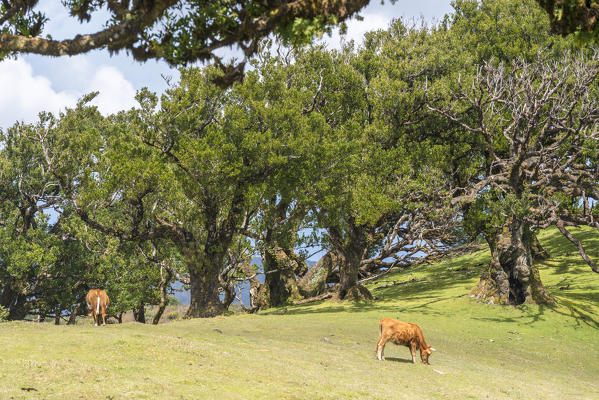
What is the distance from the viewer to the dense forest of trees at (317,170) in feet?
91.4

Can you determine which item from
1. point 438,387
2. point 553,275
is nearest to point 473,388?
point 438,387

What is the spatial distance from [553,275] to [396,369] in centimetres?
2790

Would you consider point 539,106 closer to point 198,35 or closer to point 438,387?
point 438,387

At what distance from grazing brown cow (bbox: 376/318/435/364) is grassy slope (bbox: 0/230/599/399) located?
0.64m

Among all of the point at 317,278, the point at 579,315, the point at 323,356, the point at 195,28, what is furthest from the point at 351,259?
the point at 195,28

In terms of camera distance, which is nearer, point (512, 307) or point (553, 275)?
point (512, 307)

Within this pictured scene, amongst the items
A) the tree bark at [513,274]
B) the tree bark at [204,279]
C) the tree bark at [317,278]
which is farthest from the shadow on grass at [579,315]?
the tree bark at [204,279]

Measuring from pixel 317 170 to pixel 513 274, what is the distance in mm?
14311

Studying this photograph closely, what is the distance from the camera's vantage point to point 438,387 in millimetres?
12602

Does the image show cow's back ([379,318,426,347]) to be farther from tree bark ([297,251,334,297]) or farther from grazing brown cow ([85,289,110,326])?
tree bark ([297,251,334,297])

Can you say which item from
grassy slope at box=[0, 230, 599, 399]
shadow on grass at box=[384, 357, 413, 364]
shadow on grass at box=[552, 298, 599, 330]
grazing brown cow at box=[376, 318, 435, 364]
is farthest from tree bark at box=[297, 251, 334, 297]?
grazing brown cow at box=[376, 318, 435, 364]

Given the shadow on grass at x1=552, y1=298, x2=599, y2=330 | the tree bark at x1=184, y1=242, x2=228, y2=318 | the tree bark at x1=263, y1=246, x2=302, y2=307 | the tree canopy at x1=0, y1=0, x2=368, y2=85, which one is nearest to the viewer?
the tree canopy at x1=0, y1=0, x2=368, y2=85

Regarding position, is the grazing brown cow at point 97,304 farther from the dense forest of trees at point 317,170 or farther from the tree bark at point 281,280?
the tree bark at point 281,280

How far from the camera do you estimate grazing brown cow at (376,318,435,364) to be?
52.3 feet
